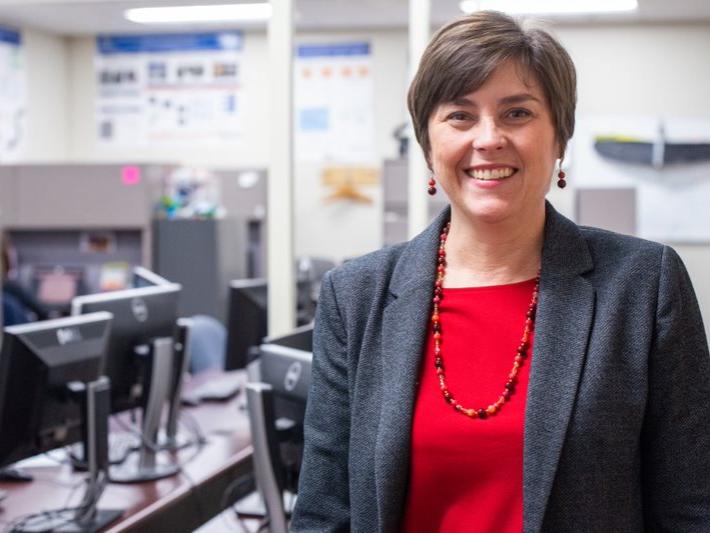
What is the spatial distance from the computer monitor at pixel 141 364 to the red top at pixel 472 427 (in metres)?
1.72

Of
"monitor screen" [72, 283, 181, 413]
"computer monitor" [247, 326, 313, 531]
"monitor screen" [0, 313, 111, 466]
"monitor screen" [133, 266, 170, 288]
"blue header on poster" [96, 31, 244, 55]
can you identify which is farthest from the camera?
"blue header on poster" [96, 31, 244, 55]

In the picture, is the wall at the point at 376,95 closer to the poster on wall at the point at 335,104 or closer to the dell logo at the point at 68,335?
the poster on wall at the point at 335,104

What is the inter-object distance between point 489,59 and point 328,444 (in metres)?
0.54

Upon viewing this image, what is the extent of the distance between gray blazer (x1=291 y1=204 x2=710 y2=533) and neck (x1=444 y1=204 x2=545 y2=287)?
3 cm

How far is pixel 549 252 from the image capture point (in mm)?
1224

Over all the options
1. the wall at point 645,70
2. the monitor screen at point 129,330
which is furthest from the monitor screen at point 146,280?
the wall at point 645,70

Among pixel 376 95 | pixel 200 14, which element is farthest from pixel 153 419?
pixel 376 95

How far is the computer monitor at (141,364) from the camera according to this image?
2803 millimetres

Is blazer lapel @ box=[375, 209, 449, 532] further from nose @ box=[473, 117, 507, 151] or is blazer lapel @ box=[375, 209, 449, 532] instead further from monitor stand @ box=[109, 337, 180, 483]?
monitor stand @ box=[109, 337, 180, 483]

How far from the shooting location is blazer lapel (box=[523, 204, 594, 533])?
1.11 meters

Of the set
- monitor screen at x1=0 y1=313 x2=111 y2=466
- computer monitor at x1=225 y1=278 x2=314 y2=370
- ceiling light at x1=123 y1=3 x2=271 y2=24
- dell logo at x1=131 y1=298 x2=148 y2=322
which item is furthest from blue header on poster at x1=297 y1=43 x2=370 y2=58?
monitor screen at x1=0 y1=313 x2=111 y2=466

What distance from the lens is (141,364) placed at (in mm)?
2898

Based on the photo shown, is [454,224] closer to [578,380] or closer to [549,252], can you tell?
[549,252]

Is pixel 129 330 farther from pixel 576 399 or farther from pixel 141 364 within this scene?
pixel 576 399
